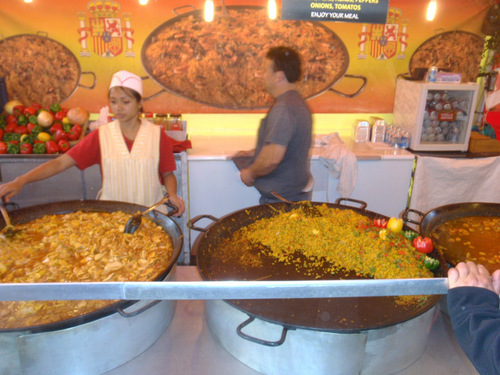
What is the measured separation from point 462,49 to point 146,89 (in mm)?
3924

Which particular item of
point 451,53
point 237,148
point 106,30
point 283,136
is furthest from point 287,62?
point 451,53

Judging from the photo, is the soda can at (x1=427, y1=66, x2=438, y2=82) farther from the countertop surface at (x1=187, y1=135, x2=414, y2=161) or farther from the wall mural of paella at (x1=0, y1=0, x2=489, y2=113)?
the countertop surface at (x1=187, y1=135, x2=414, y2=161)

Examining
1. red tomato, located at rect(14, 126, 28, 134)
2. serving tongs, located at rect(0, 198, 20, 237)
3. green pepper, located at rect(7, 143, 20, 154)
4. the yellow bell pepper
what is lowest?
serving tongs, located at rect(0, 198, 20, 237)

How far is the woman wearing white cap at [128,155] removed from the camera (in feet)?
8.74

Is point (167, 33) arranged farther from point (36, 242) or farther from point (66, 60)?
point (36, 242)

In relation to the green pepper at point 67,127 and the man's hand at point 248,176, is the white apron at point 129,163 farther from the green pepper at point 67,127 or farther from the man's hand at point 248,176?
the green pepper at point 67,127

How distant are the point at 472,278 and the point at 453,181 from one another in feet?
12.7

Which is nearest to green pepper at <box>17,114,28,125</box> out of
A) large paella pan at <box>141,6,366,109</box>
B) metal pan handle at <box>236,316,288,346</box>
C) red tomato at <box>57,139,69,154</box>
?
red tomato at <box>57,139,69,154</box>

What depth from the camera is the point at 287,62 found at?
9.64ft

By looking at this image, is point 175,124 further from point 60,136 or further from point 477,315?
point 477,315

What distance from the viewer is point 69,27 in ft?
15.1

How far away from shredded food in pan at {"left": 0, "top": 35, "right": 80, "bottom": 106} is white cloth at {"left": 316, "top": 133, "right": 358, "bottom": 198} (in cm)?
308


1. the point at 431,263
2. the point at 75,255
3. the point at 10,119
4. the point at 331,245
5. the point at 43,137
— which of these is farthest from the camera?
the point at 10,119

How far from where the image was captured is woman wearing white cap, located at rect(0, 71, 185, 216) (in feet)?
8.74
